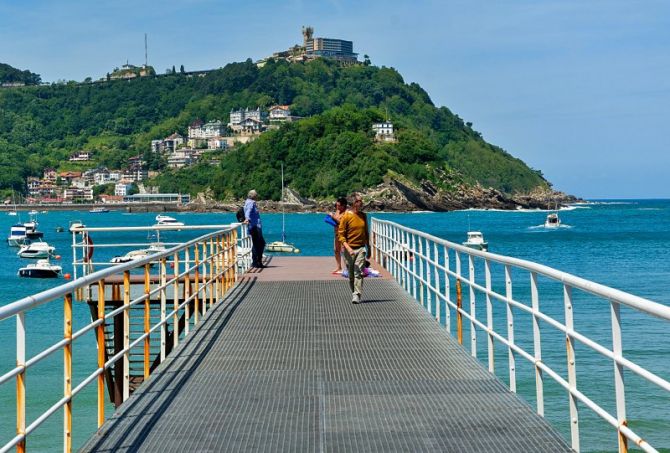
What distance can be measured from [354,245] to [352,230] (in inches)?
9.0

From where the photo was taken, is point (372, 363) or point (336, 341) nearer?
point (372, 363)

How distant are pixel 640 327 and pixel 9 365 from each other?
54.6ft

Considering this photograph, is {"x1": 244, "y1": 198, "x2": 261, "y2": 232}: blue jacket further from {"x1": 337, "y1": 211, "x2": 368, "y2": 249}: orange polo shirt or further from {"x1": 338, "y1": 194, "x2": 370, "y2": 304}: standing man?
{"x1": 337, "y1": 211, "x2": 368, "y2": 249}: orange polo shirt

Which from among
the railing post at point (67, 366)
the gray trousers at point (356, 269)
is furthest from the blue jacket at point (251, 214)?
the railing post at point (67, 366)

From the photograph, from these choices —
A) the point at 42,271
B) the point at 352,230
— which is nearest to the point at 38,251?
the point at 42,271

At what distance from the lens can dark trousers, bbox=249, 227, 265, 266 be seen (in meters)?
21.7

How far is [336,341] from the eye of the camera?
449 inches

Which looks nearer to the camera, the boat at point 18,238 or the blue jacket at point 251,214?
Result: the blue jacket at point 251,214

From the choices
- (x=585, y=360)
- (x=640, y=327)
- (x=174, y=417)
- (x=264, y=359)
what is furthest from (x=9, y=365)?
(x=174, y=417)

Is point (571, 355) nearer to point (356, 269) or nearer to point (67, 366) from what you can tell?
point (67, 366)

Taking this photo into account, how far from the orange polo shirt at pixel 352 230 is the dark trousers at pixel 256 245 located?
6208 mm

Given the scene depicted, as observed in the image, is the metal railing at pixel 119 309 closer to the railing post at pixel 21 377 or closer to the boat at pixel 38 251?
the railing post at pixel 21 377

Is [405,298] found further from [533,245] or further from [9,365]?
[533,245]

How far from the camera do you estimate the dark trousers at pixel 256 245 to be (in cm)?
2172
